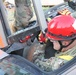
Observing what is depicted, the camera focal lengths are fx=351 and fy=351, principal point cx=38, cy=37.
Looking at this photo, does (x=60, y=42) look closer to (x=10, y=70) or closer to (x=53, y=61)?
(x=53, y=61)

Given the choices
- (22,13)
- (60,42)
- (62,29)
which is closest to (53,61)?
(60,42)

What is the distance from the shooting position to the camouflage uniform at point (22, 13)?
486 centimetres

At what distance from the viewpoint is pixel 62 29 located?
151 inches

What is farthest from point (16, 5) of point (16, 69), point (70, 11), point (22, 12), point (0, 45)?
point (16, 69)

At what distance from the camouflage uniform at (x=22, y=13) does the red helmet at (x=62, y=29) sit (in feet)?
3.23

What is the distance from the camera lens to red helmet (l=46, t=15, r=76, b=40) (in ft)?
12.5

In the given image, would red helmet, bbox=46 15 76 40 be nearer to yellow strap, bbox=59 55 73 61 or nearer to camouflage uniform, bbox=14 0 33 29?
yellow strap, bbox=59 55 73 61

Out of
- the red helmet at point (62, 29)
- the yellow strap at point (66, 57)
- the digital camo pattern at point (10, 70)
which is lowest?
the yellow strap at point (66, 57)

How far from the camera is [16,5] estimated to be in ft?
16.1

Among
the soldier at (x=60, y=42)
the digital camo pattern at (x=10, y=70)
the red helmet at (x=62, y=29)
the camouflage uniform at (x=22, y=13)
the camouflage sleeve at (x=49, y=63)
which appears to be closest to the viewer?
the digital camo pattern at (x=10, y=70)

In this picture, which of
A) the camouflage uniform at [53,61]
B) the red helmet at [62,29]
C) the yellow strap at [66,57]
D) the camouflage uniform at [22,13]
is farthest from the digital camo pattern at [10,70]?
the camouflage uniform at [22,13]

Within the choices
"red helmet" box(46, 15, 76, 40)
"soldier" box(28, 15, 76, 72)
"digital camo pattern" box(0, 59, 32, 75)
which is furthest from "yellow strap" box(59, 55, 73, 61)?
"digital camo pattern" box(0, 59, 32, 75)

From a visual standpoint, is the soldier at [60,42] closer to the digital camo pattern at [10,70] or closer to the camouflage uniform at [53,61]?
the camouflage uniform at [53,61]

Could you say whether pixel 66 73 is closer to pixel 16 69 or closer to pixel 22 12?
pixel 16 69
